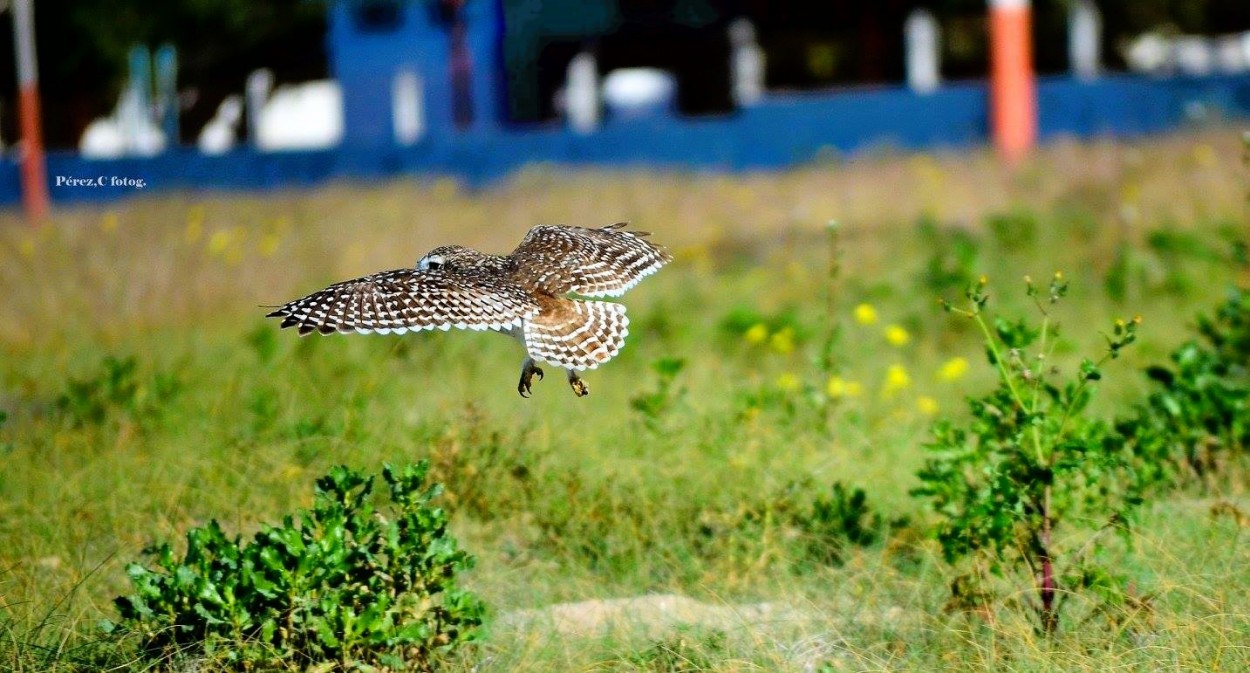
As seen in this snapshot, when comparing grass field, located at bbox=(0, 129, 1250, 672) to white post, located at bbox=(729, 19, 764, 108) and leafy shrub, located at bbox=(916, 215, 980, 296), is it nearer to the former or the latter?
leafy shrub, located at bbox=(916, 215, 980, 296)

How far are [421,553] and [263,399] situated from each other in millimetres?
2490

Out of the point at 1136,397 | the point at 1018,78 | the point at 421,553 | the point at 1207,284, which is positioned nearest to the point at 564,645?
the point at 421,553

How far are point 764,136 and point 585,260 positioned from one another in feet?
52.8

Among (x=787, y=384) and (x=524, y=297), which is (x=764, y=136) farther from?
(x=524, y=297)

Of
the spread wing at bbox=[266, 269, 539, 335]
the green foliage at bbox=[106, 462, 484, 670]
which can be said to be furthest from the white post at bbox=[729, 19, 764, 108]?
the green foliage at bbox=[106, 462, 484, 670]

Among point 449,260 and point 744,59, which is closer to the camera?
point 449,260

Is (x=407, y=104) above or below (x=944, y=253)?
above

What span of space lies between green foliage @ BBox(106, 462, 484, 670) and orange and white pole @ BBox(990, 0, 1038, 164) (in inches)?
636

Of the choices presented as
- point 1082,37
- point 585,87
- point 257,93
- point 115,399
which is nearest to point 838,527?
point 115,399

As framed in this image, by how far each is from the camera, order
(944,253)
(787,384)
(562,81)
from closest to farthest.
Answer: (787,384), (944,253), (562,81)

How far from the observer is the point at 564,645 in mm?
4441

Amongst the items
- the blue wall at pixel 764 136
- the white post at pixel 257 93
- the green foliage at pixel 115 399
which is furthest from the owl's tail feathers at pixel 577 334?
the white post at pixel 257 93

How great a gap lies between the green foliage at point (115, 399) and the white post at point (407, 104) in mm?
18437

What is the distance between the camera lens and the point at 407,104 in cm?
2536
